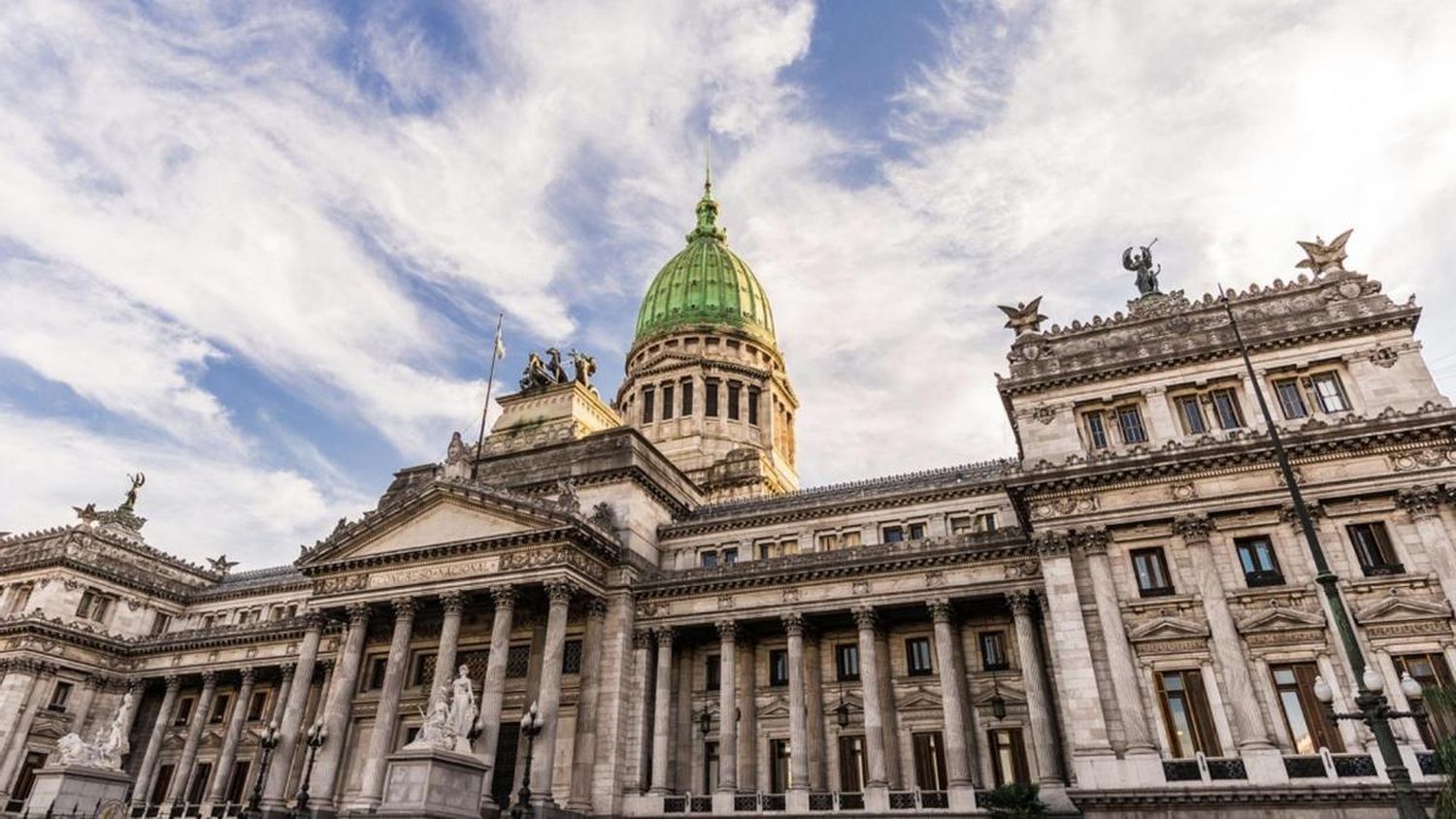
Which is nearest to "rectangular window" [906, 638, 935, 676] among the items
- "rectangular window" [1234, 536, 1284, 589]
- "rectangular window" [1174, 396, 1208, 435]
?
"rectangular window" [1234, 536, 1284, 589]

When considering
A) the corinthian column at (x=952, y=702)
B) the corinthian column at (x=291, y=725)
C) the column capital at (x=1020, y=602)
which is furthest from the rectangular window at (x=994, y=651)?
the corinthian column at (x=291, y=725)

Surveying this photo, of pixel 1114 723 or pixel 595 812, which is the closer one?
pixel 1114 723

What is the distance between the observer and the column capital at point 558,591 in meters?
36.3

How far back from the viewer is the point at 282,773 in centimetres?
3809

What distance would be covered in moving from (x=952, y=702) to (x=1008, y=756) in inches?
124

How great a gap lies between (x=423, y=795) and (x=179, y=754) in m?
37.4

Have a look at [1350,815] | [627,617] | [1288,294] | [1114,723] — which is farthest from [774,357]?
[1350,815]

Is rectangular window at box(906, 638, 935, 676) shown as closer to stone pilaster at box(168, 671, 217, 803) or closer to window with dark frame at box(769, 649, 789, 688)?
window with dark frame at box(769, 649, 789, 688)

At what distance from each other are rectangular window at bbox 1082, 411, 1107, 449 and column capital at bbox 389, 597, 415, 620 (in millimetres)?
29841

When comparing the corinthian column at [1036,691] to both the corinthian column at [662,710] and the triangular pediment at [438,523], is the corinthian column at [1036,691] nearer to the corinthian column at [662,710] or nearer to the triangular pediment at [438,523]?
the corinthian column at [662,710]

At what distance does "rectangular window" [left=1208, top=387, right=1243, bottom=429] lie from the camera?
102 feet

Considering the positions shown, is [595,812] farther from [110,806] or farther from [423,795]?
[110,806]

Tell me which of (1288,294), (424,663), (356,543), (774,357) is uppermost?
(774,357)

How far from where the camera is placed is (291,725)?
39031 millimetres
